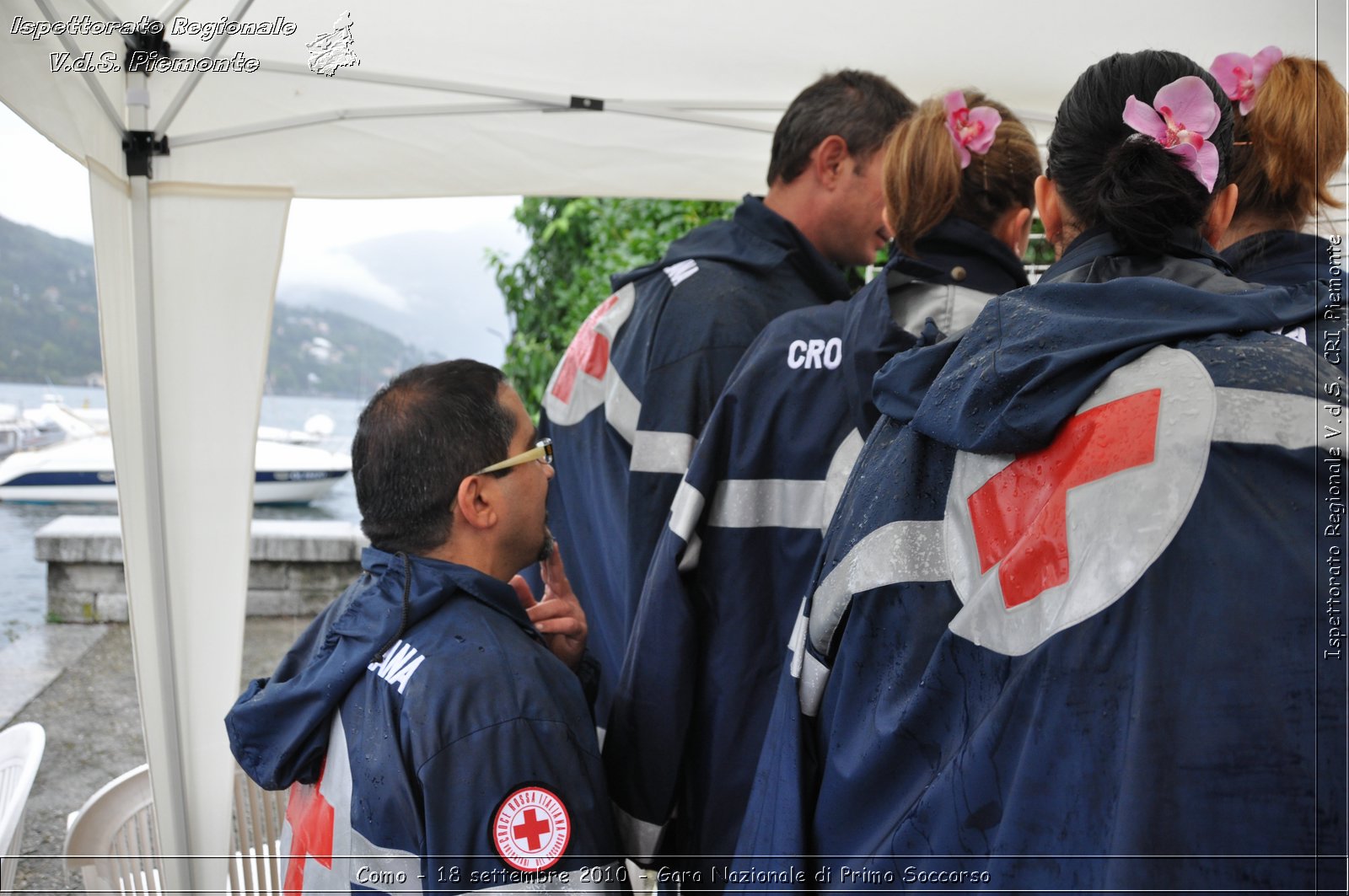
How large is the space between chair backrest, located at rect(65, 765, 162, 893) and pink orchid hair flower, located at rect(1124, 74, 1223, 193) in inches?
89.0

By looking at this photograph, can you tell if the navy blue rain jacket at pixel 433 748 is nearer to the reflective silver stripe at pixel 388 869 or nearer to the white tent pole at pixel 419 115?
the reflective silver stripe at pixel 388 869

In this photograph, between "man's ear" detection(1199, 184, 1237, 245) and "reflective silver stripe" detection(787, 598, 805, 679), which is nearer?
"man's ear" detection(1199, 184, 1237, 245)

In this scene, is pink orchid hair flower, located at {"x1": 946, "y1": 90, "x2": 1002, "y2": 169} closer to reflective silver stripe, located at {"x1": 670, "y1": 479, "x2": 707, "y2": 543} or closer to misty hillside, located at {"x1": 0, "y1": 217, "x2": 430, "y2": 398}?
reflective silver stripe, located at {"x1": 670, "y1": 479, "x2": 707, "y2": 543}

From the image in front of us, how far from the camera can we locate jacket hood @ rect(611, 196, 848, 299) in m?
2.20

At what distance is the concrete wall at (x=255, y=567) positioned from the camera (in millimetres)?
6055

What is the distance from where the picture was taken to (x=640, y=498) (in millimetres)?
2115

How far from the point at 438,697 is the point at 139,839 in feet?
6.13

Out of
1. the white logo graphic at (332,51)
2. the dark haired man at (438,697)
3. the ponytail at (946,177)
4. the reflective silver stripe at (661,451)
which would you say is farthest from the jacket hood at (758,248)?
the white logo graphic at (332,51)

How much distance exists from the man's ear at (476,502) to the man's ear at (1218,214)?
43.1 inches

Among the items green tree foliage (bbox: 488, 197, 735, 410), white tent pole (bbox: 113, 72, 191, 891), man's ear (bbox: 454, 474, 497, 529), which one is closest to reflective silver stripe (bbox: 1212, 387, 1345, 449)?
man's ear (bbox: 454, 474, 497, 529)

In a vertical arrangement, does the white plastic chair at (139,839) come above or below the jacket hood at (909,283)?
below

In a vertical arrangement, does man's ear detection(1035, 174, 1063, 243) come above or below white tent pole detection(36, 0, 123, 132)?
below

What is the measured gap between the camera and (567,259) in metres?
6.85

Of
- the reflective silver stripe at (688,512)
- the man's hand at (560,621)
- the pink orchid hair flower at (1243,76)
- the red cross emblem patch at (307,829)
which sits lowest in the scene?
the red cross emblem patch at (307,829)
